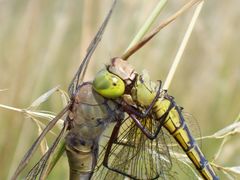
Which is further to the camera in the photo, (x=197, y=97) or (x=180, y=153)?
(x=197, y=97)

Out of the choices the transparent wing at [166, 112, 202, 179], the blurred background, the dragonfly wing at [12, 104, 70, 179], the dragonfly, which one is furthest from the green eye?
the blurred background

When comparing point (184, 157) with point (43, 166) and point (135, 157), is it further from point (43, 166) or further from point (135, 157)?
point (43, 166)

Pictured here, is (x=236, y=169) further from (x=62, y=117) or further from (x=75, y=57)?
(x=75, y=57)

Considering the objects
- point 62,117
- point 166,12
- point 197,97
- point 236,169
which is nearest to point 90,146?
point 62,117

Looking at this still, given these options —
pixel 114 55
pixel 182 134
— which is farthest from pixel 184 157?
pixel 114 55

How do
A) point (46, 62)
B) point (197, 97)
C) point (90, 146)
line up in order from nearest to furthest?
point (90, 146) → point (46, 62) → point (197, 97)

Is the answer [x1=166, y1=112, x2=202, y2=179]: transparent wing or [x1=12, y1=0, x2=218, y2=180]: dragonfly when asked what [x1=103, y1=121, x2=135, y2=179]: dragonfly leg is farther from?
[x1=166, y1=112, x2=202, y2=179]: transparent wing
